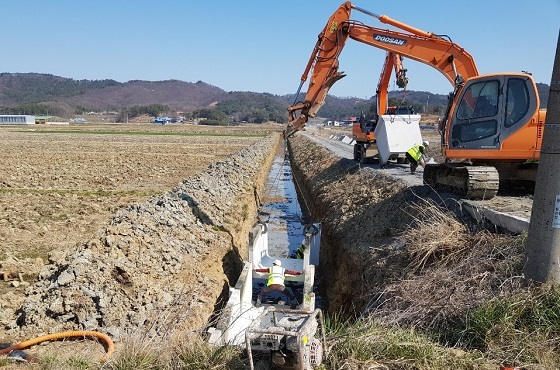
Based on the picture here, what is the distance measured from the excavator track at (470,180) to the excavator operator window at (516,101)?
35.1 inches

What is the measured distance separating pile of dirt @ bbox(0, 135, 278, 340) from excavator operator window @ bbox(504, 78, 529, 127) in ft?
18.5

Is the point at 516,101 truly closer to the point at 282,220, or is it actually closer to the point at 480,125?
the point at 480,125

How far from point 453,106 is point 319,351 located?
22.0 feet

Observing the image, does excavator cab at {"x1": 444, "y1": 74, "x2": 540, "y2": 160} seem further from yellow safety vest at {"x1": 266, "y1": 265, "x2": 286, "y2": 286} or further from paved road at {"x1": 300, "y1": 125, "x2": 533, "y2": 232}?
yellow safety vest at {"x1": 266, "y1": 265, "x2": 286, "y2": 286}

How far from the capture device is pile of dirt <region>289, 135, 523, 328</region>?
5.14m

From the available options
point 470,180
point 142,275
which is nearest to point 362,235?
point 470,180

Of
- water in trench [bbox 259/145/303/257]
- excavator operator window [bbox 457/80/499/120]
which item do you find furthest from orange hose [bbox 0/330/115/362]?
water in trench [bbox 259/145/303/257]

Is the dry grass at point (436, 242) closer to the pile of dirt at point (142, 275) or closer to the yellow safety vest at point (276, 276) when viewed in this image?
the yellow safety vest at point (276, 276)

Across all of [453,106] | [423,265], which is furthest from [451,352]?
[453,106]

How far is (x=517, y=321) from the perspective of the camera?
14.7 ft

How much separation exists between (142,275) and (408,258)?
3872mm

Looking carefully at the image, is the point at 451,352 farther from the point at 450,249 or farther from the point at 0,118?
the point at 0,118

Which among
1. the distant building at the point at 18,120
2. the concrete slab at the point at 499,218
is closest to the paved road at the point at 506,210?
the concrete slab at the point at 499,218

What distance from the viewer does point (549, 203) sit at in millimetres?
4516
